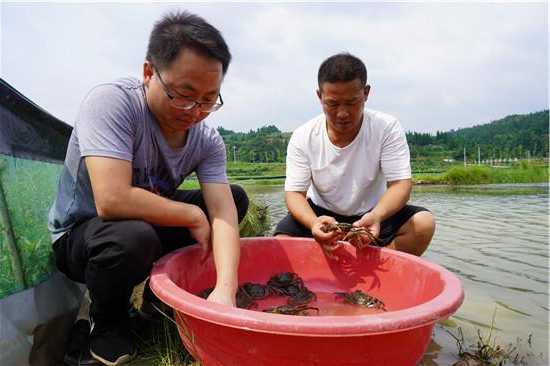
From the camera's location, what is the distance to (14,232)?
175 cm

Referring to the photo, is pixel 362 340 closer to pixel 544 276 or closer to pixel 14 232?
pixel 14 232

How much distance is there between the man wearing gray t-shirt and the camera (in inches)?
64.0

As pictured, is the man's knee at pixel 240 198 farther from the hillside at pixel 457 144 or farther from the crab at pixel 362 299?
the hillside at pixel 457 144

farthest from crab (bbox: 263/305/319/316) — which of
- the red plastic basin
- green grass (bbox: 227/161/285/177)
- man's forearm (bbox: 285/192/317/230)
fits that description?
green grass (bbox: 227/161/285/177)

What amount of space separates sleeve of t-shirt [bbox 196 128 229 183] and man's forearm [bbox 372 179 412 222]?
93 centimetres

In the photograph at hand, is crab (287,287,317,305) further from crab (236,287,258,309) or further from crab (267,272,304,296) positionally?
crab (236,287,258,309)

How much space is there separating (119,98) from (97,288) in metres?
0.79

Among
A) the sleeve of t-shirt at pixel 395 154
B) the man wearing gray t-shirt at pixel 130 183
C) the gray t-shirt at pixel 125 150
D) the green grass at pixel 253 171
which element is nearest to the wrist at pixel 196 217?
the man wearing gray t-shirt at pixel 130 183

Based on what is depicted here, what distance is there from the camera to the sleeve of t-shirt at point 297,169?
2859 millimetres

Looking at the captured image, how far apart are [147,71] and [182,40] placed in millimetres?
265

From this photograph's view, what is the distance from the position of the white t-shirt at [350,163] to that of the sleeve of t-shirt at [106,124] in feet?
4.42

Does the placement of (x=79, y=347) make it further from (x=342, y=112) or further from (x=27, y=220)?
(x=342, y=112)

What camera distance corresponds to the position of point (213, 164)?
2172mm

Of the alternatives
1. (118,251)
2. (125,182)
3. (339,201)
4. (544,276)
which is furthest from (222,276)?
(544,276)
